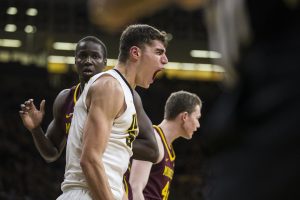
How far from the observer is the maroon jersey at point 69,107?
5.83m

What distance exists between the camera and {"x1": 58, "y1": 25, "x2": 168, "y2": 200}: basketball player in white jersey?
420 centimetres

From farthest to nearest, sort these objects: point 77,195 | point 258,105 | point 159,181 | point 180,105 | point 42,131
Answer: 1. point 180,105
2. point 159,181
3. point 42,131
4. point 77,195
5. point 258,105

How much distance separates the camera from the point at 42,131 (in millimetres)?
5680

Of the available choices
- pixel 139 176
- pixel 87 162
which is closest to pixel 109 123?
pixel 87 162

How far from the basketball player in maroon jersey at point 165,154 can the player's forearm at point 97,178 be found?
1.35 metres

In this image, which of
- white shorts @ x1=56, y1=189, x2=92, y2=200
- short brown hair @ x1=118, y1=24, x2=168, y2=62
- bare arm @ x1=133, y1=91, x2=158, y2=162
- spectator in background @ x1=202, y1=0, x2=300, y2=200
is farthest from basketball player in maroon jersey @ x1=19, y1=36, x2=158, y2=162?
spectator in background @ x1=202, y1=0, x2=300, y2=200

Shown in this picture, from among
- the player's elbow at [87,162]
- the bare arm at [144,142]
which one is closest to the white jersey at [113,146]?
the player's elbow at [87,162]

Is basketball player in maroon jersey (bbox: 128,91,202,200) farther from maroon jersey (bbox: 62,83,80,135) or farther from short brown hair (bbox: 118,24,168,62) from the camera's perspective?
short brown hair (bbox: 118,24,168,62)

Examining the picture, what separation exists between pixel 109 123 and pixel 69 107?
1.68 metres

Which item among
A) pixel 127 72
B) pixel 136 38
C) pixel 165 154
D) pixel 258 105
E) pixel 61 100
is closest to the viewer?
pixel 258 105

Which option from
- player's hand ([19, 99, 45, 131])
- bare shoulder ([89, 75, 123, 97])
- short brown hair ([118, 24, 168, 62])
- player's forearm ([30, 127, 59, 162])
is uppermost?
short brown hair ([118, 24, 168, 62])

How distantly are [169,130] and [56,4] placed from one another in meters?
14.1

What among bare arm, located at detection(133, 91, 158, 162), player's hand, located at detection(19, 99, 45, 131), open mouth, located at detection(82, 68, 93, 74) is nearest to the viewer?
bare arm, located at detection(133, 91, 158, 162)

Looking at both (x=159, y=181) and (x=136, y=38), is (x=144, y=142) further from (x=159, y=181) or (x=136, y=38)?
(x=159, y=181)
